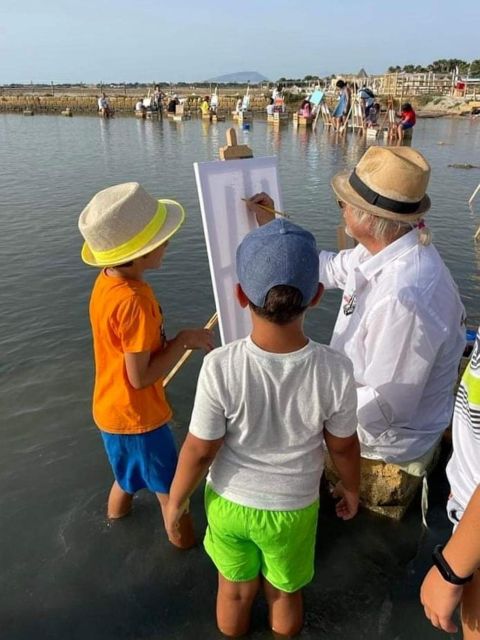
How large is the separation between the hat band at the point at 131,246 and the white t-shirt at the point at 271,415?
0.74m

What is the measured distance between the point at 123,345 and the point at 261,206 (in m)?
1.22

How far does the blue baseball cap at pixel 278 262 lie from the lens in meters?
1.36

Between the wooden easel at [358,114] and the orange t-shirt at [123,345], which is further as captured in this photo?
the wooden easel at [358,114]

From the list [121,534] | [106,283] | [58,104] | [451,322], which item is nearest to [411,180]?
[451,322]

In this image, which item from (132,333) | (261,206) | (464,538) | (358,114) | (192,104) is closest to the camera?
(464,538)

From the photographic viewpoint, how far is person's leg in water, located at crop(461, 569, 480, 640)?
4.41 feet

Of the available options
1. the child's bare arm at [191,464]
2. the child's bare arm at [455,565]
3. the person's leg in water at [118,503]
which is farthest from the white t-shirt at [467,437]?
the person's leg in water at [118,503]

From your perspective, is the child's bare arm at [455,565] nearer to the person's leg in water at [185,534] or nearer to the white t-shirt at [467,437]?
the white t-shirt at [467,437]

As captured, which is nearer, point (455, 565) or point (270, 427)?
point (455, 565)

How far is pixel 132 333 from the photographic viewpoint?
196 centimetres

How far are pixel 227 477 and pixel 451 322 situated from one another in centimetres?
121

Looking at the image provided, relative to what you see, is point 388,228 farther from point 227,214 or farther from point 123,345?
point 123,345

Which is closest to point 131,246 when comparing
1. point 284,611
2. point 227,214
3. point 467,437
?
point 227,214

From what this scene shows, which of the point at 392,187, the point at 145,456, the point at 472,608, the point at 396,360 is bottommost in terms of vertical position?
the point at 145,456
